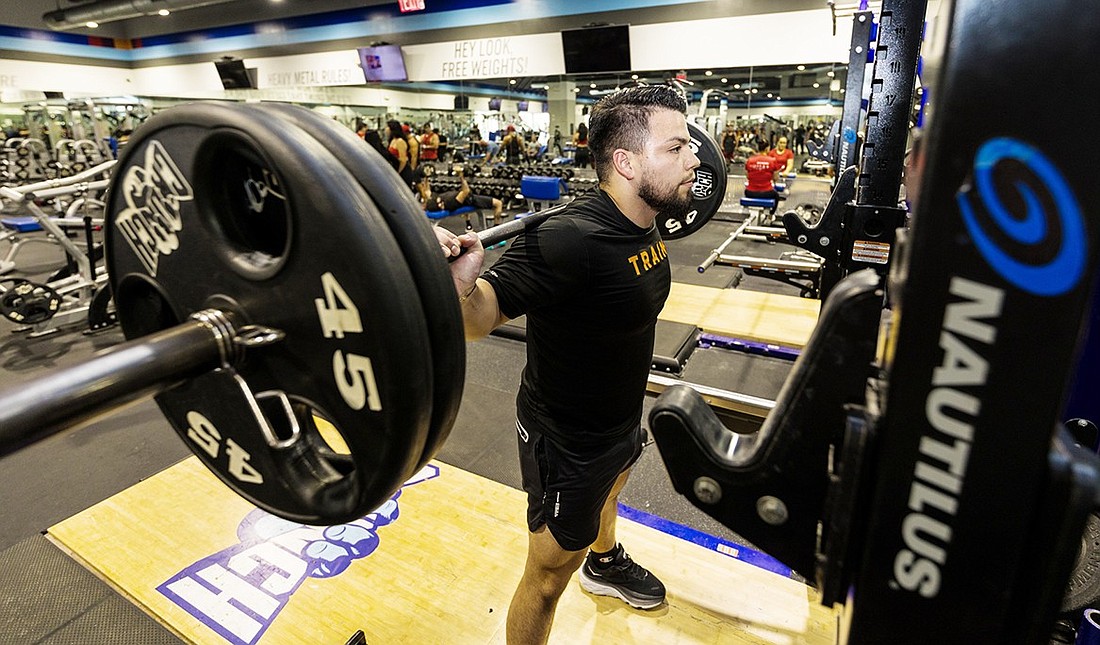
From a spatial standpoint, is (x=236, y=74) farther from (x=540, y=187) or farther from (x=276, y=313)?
(x=276, y=313)

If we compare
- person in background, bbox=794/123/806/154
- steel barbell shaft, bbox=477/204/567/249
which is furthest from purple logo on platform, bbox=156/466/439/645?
person in background, bbox=794/123/806/154

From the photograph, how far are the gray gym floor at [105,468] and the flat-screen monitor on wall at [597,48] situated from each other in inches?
194

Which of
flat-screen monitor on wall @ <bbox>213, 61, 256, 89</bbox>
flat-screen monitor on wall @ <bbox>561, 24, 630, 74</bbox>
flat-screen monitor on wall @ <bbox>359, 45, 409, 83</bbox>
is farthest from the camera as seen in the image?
flat-screen monitor on wall @ <bbox>213, 61, 256, 89</bbox>

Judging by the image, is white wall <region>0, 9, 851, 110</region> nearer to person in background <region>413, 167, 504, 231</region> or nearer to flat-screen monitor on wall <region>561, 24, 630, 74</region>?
flat-screen monitor on wall <region>561, 24, 630, 74</region>

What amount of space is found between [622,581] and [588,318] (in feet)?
3.00

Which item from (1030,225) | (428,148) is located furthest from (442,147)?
(1030,225)

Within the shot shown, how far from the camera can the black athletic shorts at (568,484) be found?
1.44 m

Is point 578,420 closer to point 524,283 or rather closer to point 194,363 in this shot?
point 524,283

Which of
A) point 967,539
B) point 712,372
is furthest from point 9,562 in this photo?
point 712,372

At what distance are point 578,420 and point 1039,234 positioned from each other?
1129 mm

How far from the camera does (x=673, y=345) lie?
11.7 ft

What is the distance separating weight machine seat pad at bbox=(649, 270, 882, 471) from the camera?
0.56m

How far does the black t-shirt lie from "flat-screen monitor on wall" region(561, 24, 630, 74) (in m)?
6.83

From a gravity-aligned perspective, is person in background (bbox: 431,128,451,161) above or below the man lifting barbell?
below
